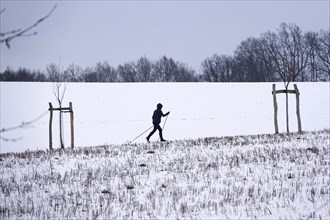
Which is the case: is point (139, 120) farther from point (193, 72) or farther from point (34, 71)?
point (193, 72)

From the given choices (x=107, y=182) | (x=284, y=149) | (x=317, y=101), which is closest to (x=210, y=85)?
(x=317, y=101)

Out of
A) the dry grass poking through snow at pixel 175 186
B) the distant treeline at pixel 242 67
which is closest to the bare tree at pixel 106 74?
the distant treeline at pixel 242 67

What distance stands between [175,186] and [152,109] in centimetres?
2743

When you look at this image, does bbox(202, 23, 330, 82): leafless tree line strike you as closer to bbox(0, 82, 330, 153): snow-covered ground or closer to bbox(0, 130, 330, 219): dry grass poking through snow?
bbox(0, 82, 330, 153): snow-covered ground

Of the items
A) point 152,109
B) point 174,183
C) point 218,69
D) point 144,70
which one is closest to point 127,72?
point 144,70

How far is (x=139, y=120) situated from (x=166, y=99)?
7.10 m

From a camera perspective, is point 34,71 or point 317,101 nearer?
point 317,101

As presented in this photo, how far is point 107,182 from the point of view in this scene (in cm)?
791

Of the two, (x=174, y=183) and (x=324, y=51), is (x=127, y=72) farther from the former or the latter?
(x=174, y=183)

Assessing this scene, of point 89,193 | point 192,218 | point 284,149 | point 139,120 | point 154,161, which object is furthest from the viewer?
point 139,120

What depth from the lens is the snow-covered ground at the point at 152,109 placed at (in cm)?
2598

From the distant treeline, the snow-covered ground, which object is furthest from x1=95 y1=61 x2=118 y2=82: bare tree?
the snow-covered ground

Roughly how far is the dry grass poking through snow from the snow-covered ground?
12460mm

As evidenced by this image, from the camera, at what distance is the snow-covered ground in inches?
1023
